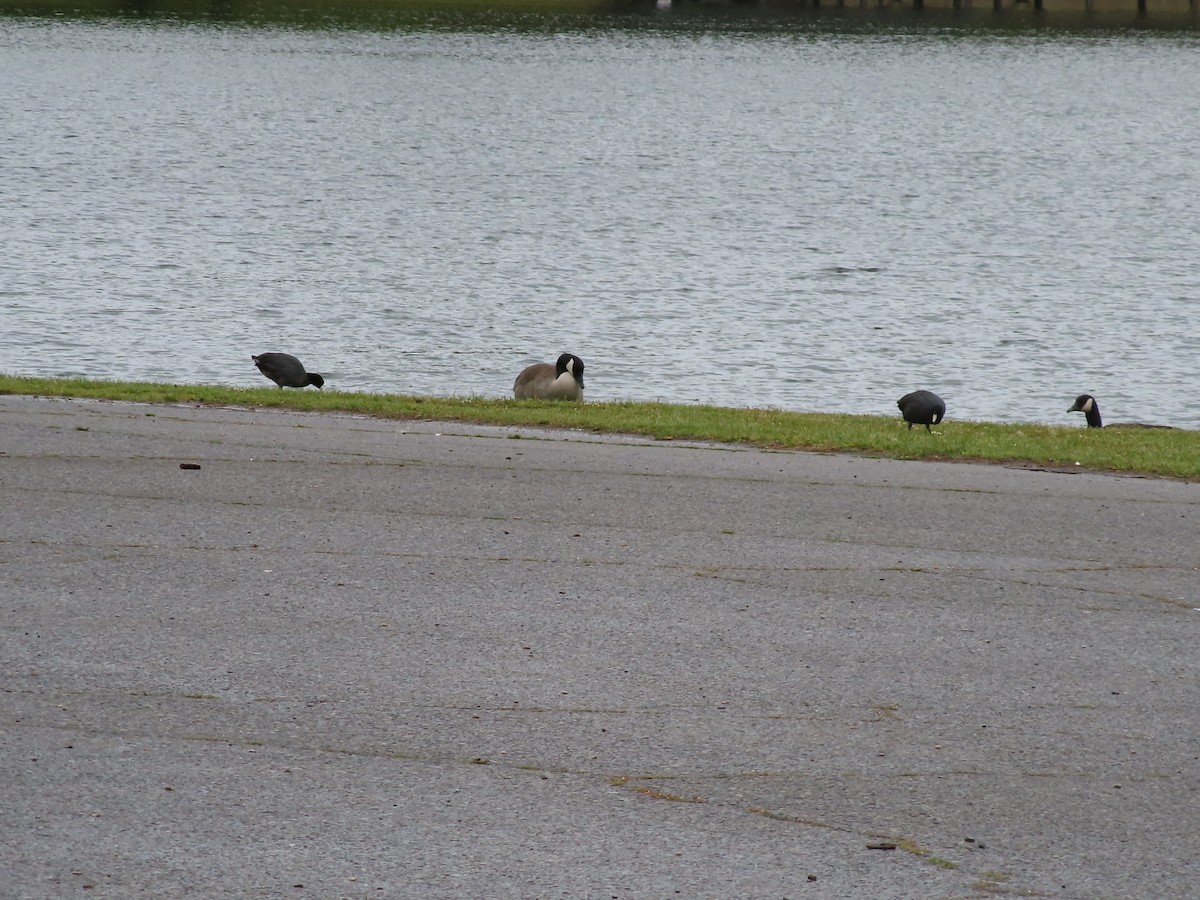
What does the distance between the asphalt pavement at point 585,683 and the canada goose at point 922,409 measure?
2.62 meters

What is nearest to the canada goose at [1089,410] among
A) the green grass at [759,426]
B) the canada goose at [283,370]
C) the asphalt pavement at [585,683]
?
the green grass at [759,426]

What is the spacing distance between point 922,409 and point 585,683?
27.1 feet

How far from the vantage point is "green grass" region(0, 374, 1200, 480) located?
13.8m

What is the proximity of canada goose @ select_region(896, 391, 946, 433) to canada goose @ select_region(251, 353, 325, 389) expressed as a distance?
740 centimetres

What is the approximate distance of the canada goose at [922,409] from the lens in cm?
1501

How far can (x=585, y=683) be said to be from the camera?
24.7 ft

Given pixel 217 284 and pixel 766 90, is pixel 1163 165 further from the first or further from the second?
pixel 217 284

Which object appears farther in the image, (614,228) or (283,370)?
(614,228)

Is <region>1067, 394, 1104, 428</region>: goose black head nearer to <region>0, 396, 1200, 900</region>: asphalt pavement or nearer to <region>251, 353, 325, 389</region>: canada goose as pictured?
<region>0, 396, 1200, 900</region>: asphalt pavement

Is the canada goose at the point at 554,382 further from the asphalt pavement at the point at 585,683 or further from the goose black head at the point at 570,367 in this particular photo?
the asphalt pavement at the point at 585,683

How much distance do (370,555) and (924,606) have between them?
3418 mm

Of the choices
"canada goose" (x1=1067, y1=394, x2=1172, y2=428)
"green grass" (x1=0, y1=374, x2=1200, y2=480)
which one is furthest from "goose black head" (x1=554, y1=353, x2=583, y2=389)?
"canada goose" (x1=1067, y1=394, x2=1172, y2=428)

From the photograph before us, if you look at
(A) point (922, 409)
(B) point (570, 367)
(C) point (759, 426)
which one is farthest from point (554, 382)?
(A) point (922, 409)

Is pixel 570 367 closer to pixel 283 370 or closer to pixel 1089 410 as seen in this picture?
pixel 283 370
